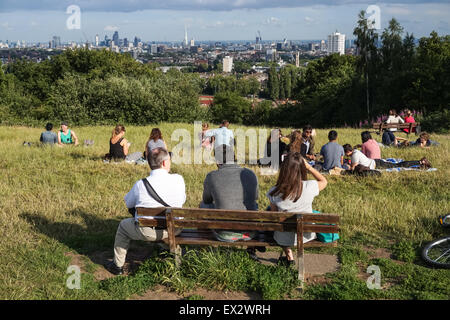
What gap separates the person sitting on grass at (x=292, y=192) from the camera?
5070 mm

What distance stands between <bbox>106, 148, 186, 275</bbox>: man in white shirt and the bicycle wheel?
3030 millimetres

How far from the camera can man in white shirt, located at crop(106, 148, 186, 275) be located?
5.24 m

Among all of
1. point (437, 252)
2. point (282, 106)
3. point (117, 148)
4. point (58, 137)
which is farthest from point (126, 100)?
point (282, 106)

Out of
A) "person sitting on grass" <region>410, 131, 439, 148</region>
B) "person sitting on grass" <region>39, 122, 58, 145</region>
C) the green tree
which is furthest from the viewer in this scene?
the green tree

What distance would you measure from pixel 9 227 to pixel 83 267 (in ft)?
6.34

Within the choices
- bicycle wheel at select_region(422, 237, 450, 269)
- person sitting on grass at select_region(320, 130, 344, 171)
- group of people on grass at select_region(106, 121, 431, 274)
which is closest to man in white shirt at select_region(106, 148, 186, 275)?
group of people on grass at select_region(106, 121, 431, 274)

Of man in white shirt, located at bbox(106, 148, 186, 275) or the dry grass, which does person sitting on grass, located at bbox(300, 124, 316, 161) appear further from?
man in white shirt, located at bbox(106, 148, 186, 275)

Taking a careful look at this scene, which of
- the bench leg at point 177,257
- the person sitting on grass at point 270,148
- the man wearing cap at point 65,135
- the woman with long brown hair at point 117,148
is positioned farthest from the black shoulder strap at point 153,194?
the man wearing cap at point 65,135

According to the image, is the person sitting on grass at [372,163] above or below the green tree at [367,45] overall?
below

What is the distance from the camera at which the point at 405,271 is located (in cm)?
530

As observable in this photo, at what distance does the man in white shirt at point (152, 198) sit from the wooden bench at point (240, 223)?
16cm

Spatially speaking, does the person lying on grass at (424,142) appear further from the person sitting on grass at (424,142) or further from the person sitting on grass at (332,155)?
the person sitting on grass at (332,155)

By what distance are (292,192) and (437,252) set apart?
2.09 metres

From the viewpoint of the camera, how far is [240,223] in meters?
4.96
